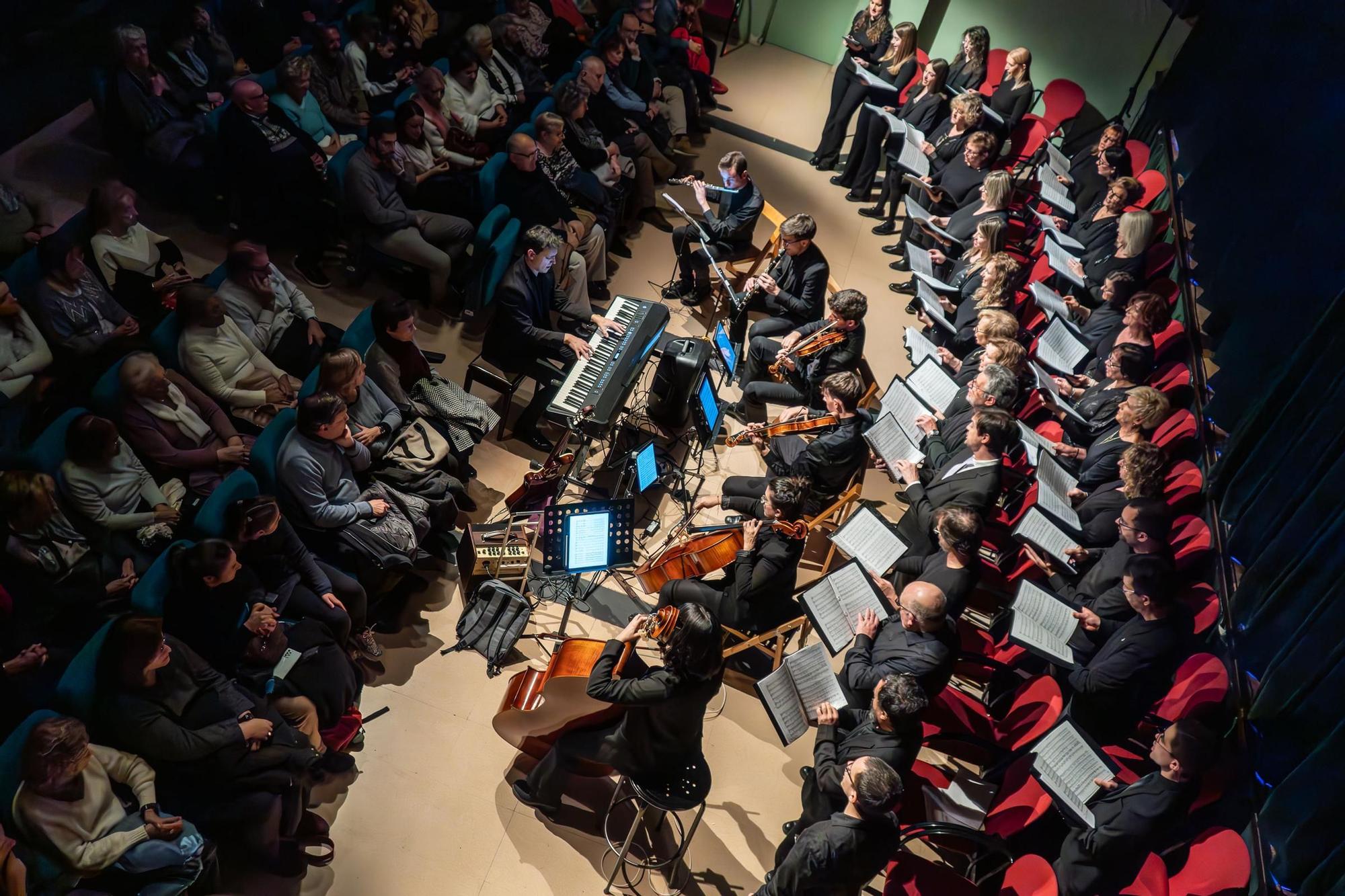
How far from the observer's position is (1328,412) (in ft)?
18.7

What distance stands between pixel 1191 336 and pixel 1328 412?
2042mm

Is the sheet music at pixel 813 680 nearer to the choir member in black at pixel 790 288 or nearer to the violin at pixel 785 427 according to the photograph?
the violin at pixel 785 427

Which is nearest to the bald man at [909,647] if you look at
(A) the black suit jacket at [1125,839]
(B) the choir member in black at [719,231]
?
(A) the black suit jacket at [1125,839]

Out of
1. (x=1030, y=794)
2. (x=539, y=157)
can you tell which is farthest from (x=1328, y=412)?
(x=539, y=157)

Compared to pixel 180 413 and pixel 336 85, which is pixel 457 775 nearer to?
pixel 180 413

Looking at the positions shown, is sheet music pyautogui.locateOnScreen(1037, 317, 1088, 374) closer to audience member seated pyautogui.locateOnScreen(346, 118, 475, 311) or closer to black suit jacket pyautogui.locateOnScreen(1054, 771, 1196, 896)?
black suit jacket pyautogui.locateOnScreen(1054, 771, 1196, 896)

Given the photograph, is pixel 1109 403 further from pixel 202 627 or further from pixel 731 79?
pixel 731 79

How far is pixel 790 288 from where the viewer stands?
293 inches

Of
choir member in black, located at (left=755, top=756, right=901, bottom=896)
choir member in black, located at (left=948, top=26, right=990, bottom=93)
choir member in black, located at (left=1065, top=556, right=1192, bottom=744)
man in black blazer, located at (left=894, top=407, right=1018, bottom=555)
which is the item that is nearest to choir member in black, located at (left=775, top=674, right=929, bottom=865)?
choir member in black, located at (left=755, top=756, right=901, bottom=896)

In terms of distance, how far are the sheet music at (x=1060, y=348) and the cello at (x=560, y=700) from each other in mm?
4182

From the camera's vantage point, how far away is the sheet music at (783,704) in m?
4.25

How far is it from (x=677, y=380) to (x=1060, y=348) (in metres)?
3.09

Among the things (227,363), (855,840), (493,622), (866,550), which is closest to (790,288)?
(866,550)

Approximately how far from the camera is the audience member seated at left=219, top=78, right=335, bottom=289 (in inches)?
249
